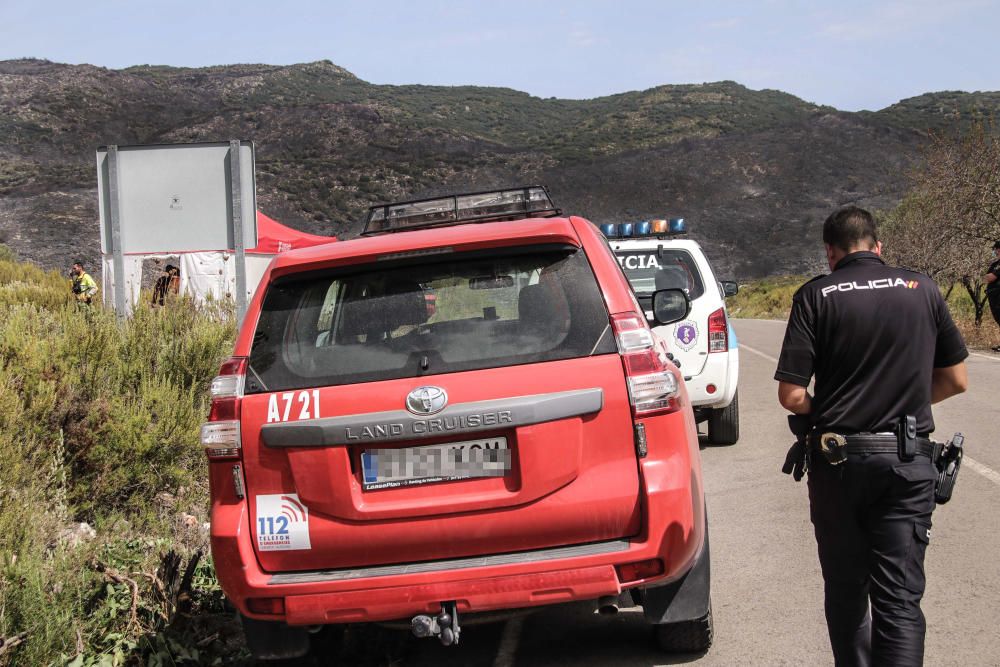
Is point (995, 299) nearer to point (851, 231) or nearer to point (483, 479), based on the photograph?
point (851, 231)

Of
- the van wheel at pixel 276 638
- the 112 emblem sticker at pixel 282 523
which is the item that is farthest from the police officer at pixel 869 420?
the van wheel at pixel 276 638

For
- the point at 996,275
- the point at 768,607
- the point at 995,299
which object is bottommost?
the point at 768,607

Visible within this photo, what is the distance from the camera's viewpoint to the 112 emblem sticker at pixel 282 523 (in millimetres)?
3738

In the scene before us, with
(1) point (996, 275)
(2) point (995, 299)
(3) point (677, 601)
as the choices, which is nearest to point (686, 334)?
(3) point (677, 601)

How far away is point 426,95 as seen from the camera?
13112 cm

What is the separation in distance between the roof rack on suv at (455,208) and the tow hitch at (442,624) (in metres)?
2.02

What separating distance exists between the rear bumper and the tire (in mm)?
758

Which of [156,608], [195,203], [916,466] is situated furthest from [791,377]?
[195,203]

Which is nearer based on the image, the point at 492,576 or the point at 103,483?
the point at 492,576

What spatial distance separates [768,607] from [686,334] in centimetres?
471

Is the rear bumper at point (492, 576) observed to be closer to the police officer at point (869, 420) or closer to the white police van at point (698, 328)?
the police officer at point (869, 420)

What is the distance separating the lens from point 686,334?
31.7ft

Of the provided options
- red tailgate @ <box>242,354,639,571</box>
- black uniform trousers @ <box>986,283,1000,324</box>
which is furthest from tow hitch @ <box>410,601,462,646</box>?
black uniform trousers @ <box>986,283,1000,324</box>

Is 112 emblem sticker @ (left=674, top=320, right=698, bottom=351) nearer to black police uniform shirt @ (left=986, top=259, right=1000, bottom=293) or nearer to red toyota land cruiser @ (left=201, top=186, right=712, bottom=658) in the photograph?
red toyota land cruiser @ (left=201, top=186, right=712, bottom=658)
